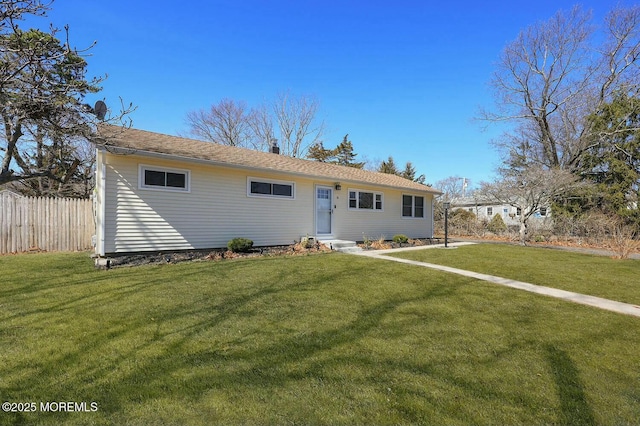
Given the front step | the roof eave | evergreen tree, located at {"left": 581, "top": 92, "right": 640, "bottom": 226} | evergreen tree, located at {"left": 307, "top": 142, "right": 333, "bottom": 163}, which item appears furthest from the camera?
evergreen tree, located at {"left": 307, "top": 142, "right": 333, "bottom": 163}

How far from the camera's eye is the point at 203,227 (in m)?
9.34

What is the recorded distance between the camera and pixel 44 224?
1007 centimetres

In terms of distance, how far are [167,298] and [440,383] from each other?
3977 mm

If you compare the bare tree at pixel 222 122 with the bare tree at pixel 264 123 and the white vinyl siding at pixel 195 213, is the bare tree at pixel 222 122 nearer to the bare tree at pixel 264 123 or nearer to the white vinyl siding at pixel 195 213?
the bare tree at pixel 264 123

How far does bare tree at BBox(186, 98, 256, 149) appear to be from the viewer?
27891 millimetres

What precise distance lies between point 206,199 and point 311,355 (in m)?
7.44

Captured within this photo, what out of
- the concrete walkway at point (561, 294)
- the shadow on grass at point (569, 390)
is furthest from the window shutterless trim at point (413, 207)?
the shadow on grass at point (569, 390)

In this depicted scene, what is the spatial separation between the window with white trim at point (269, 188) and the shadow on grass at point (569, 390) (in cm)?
875

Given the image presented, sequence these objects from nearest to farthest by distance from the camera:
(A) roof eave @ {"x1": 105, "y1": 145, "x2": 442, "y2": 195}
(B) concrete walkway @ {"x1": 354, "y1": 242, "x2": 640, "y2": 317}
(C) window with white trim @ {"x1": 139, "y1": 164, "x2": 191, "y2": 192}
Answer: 1. (B) concrete walkway @ {"x1": 354, "y1": 242, "x2": 640, "y2": 317}
2. (A) roof eave @ {"x1": 105, "y1": 145, "x2": 442, "y2": 195}
3. (C) window with white trim @ {"x1": 139, "y1": 164, "x2": 191, "y2": 192}

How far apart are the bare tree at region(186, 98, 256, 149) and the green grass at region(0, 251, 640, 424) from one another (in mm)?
24358

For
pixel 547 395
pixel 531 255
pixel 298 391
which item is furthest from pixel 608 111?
pixel 298 391

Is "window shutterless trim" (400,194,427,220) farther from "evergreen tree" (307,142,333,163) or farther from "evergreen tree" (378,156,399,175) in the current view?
"evergreen tree" (307,142,333,163)

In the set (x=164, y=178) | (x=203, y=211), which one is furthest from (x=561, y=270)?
(x=164, y=178)

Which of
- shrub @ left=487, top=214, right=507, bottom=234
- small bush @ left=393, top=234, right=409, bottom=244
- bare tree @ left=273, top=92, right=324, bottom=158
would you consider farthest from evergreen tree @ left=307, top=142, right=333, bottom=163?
small bush @ left=393, top=234, right=409, bottom=244
